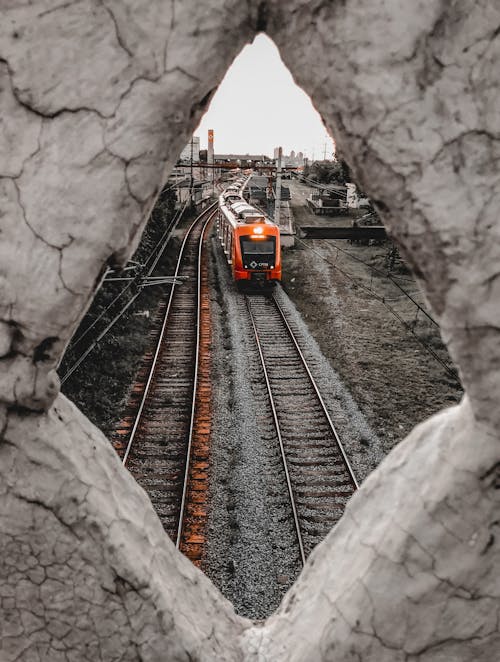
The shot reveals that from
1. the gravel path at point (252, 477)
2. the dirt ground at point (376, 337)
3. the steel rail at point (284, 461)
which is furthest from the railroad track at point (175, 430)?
the dirt ground at point (376, 337)

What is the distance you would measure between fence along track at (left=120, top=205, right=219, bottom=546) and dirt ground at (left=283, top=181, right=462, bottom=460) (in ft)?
10.2

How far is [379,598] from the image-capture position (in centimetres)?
145

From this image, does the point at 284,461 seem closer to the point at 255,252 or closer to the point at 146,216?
the point at 146,216

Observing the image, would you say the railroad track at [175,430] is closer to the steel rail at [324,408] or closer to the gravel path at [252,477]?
the gravel path at [252,477]

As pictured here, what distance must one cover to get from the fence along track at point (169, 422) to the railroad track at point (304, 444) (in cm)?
143

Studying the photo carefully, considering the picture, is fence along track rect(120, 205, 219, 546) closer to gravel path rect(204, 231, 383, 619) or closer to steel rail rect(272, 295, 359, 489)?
gravel path rect(204, 231, 383, 619)

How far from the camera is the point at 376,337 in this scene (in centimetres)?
1216

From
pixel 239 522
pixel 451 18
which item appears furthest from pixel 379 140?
pixel 239 522

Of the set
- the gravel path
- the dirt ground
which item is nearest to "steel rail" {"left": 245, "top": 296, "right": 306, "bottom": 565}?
the gravel path

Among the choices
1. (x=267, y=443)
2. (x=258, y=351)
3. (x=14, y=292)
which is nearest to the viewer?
(x=14, y=292)

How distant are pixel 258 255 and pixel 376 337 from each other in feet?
16.0

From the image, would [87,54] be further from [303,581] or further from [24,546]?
[303,581]

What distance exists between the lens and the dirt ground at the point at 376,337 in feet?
29.7

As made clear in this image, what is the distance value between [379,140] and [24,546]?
59.4 inches
